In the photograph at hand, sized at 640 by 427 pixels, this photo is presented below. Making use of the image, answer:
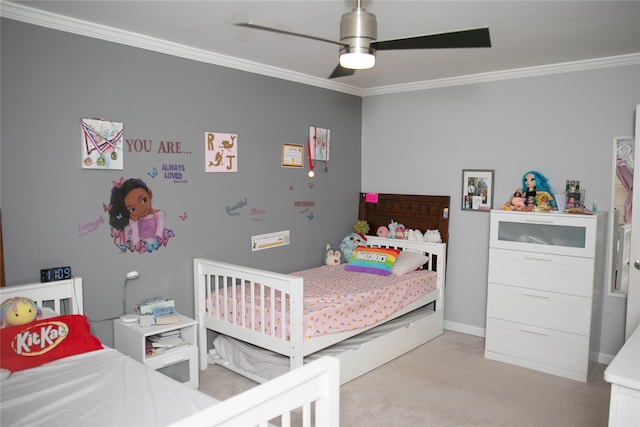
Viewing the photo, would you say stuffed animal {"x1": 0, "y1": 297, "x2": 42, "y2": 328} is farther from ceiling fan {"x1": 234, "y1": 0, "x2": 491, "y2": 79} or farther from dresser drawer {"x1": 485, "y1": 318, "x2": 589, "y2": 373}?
dresser drawer {"x1": 485, "y1": 318, "x2": 589, "y2": 373}

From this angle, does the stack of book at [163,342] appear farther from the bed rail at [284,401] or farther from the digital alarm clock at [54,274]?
the bed rail at [284,401]

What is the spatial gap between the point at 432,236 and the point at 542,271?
1121 millimetres

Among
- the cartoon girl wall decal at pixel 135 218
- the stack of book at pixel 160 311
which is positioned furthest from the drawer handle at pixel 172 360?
the cartoon girl wall decal at pixel 135 218

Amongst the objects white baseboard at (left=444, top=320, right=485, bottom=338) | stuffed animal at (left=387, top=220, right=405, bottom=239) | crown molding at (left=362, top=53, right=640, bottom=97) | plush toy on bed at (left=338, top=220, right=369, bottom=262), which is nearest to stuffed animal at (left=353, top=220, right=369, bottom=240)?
plush toy on bed at (left=338, top=220, right=369, bottom=262)

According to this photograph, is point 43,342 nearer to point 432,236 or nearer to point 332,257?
point 332,257

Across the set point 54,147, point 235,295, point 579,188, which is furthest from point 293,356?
point 579,188

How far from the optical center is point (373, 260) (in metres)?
4.21

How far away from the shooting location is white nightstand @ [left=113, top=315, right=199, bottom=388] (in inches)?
112

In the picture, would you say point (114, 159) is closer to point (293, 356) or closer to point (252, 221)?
point (252, 221)

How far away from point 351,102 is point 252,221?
1.78 metres

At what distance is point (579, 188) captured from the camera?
148 inches

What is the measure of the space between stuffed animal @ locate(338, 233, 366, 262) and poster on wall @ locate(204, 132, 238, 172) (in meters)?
1.48

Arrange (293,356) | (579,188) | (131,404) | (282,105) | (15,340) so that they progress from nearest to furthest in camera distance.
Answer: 1. (131,404)
2. (15,340)
3. (293,356)
4. (579,188)
5. (282,105)

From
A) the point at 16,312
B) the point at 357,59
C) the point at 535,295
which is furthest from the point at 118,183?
the point at 535,295
